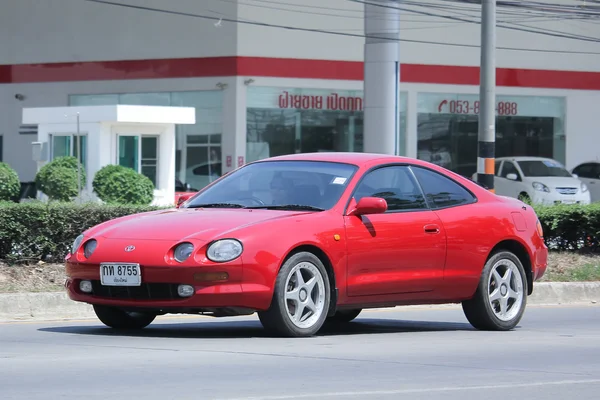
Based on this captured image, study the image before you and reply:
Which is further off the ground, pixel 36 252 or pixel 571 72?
pixel 571 72

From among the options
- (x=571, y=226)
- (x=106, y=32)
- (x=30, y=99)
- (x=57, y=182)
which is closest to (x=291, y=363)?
(x=571, y=226)

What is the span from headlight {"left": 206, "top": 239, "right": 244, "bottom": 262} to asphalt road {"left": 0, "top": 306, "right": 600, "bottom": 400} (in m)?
0.64

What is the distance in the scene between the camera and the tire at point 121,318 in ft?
31.8

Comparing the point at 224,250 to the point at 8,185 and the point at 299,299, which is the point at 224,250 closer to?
the point at 299,299

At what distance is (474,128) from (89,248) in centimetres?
3229

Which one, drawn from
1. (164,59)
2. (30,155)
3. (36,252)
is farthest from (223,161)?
(36,252)

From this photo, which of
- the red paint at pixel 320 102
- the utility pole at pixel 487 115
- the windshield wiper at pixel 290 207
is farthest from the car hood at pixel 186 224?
the red paint at pixel 320 102

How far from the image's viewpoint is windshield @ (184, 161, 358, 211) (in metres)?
9.68

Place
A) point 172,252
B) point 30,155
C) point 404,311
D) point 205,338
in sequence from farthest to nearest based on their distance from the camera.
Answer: point 30,155, point 404,311, point 205,338, point 172,252

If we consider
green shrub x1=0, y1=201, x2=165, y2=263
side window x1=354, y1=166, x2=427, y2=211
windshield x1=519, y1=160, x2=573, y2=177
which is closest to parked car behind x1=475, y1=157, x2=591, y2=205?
windshield x1=519, y1=160, x2=573, y2=177

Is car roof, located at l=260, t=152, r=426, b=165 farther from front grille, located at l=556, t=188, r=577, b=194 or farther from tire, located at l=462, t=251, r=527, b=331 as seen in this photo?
front grille, located at l=556, t=188, r=577, b=194

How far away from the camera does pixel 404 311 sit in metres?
13.1

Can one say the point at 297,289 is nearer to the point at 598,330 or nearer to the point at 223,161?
the point at 598,330

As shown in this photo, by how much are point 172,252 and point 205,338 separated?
0.91 m
